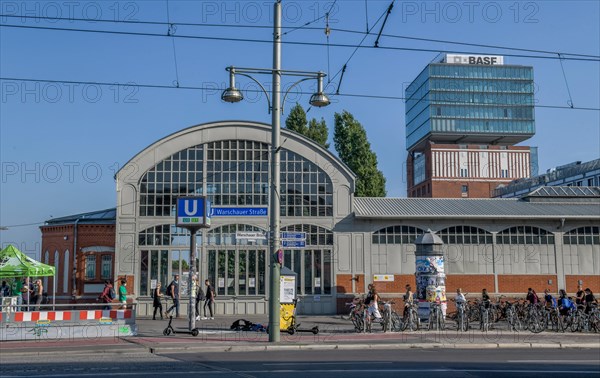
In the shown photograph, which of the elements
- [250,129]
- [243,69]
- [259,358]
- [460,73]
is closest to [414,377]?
[259,358]

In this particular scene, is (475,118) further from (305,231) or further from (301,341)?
(301,341)

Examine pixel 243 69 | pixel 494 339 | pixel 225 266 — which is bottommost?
pixel 494 339

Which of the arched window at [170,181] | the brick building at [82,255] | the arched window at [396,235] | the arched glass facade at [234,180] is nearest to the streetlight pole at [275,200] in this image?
the arched glass facade at [234,180]

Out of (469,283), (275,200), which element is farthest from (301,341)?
(469,283)

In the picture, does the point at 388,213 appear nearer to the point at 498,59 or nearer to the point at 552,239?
the point at 552,239

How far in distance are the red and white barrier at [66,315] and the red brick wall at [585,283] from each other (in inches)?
887

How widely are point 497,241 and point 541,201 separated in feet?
19.7

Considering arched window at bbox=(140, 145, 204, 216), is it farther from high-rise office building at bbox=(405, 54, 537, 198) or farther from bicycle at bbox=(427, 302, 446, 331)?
high-rise office building at bbox=(405, 54, 537, 198)

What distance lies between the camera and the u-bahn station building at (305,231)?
3123 cm

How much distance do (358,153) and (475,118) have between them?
72.1 metres

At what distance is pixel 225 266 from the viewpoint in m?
31.6

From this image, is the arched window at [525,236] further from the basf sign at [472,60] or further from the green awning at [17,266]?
the basf sign at [472,60]

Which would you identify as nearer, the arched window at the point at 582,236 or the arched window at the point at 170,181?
the arched window at the point at 170,181

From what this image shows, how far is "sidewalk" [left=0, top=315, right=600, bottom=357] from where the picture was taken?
17.9 meters
